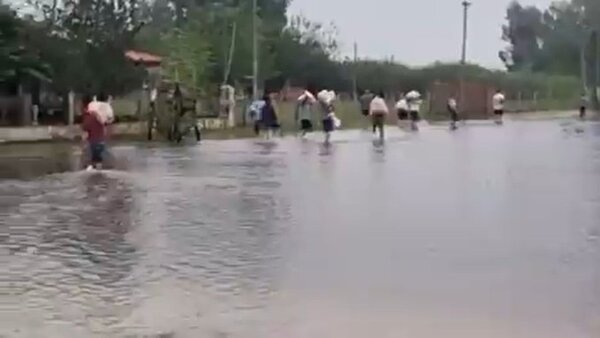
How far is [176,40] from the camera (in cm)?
5475

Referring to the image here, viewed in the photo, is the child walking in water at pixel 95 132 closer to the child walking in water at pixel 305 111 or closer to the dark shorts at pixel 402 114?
the child walking in water at pixel 305 111

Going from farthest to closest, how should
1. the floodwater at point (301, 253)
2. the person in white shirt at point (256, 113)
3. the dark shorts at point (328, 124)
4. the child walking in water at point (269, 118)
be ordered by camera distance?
1. the person in white shirt at point (256, 113)
2. the child walking in water at point (269, 118)
3. the dark shorts at point (328, 124)
4. the floodwater at point (301, 253)

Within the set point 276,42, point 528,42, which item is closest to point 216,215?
point 276,42

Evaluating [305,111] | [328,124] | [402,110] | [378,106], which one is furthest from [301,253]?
[402,110]

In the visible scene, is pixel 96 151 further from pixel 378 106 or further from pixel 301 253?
pixel 378 106

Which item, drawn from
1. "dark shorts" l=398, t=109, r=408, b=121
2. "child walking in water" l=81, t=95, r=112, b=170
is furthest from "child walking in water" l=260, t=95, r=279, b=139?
"child walking in water" l=81, t=95, r=112, b=170

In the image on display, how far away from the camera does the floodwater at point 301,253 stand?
8.93 m

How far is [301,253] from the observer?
12148 millimetres

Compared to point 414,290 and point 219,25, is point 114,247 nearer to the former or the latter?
point 414,290

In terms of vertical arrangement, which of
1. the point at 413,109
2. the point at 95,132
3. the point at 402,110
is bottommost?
the point at 402,110

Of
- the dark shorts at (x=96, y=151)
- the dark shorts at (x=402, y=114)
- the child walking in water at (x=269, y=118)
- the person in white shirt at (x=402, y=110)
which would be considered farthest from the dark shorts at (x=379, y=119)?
the dark shorts at (x=96, y=151)

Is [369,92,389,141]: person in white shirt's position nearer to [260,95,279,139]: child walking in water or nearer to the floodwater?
[260,95,279,139]: child walking in water

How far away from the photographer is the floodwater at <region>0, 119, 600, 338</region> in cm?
893

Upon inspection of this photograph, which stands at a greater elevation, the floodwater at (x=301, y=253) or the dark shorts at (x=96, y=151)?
the dark shorts at (x=96, y=151)
